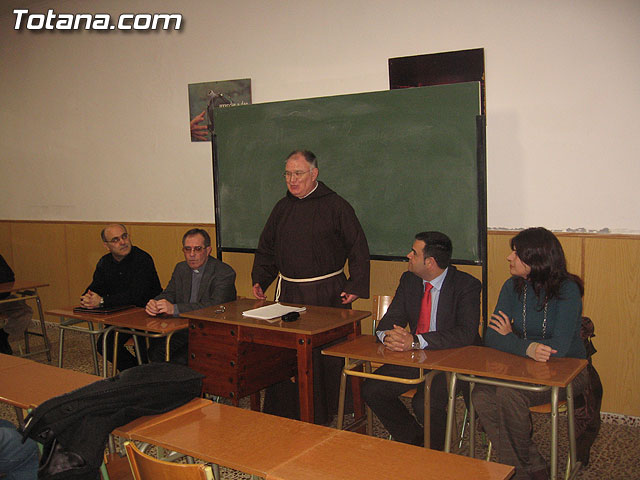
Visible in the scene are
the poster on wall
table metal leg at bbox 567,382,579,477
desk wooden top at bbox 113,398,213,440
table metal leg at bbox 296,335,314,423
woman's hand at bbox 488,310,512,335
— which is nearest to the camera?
desk wooden top at bbox 113,398,213,440

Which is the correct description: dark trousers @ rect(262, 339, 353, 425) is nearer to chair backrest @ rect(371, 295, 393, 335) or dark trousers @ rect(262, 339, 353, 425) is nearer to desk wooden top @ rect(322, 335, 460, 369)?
chair backrest @ rect(371, 295, 393, 335)

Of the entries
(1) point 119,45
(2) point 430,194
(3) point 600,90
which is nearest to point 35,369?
(2) point 430,194

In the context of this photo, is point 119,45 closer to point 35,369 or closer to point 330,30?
point 330,30

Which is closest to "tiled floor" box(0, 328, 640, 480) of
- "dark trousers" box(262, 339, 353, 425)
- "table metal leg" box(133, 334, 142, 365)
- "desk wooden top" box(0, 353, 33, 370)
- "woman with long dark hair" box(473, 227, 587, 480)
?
"dark trousers" box(262, 339, 353, 425)

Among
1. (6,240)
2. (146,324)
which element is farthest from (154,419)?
(6,240)

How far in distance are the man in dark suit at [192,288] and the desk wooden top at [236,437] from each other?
1.85m

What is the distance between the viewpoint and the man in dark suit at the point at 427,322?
3.10 metres

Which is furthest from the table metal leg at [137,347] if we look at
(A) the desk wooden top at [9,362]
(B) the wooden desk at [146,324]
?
(A) the desk wooden top at [9,362]

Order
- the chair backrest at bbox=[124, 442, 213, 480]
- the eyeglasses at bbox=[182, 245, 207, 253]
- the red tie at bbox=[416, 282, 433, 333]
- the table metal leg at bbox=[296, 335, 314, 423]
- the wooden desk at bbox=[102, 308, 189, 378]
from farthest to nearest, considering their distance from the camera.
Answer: the eyeglasses at bbox=[182, 245, 207, 253] < the wooden desk at bbox=[102, 308, 189, 378] < the red tie at bbox=[416, 282, 433, 333] < the table metal leg at bbox=[296, 335, 314, 423] < the chair backrest at bbox=[124, 442, 213, 480]

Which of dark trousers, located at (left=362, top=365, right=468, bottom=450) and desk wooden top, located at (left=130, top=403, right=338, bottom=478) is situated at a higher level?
desk wooden top, located at (left=130, top=403, right=338, bottom=478)

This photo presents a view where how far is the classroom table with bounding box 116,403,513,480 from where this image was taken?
66.5 inches

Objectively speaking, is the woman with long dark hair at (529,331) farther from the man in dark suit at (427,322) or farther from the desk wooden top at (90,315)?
the desk wooden top at (90,315)

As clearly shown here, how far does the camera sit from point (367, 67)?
4.61 metres

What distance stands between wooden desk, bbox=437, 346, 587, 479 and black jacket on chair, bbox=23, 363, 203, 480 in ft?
4.38
